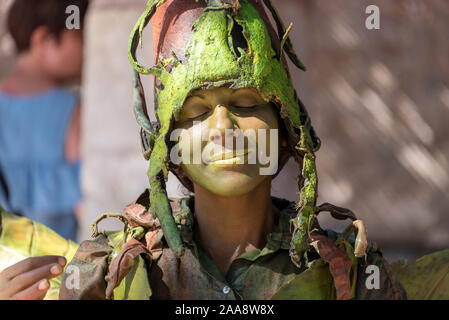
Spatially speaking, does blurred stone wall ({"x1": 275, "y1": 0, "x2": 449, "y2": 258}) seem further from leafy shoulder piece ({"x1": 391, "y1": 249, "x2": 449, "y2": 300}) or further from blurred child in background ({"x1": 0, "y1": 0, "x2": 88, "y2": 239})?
leafy shoulder piece ({"x1": 391, "y1": 249, "x2": 449, "y2": 300})

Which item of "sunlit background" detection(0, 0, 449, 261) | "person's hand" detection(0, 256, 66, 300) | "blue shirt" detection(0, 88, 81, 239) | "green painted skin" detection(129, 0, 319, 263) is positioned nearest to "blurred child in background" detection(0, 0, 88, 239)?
"blue shirt" detection(0, 88, 81, 239)

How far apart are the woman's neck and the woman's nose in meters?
0.22

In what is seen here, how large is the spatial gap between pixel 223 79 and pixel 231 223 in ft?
1.31

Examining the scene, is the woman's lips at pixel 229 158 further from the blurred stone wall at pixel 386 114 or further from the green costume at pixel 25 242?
the blurred stone wall at pixel 386 114

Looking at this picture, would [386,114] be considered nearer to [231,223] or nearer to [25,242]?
[231,223]

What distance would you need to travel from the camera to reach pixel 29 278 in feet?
6.71

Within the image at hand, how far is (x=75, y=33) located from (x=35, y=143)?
672mm

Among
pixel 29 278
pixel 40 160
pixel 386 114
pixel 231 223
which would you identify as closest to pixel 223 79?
pixel 231 223

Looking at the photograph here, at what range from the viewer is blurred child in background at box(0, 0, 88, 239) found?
4.38 m

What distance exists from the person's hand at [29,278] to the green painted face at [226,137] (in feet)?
1.42

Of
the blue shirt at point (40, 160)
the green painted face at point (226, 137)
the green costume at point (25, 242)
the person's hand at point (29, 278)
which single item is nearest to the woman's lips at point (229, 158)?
the green painted face at point (226, 137)

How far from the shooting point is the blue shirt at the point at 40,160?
4.38m
